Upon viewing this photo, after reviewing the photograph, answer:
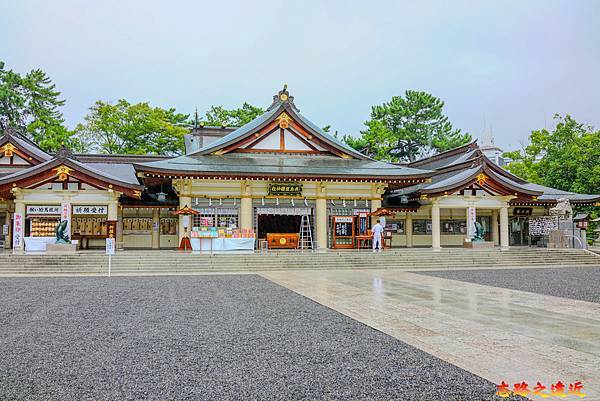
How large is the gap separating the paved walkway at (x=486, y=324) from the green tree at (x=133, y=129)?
2986cm

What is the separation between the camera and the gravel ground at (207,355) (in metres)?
→ 4.34

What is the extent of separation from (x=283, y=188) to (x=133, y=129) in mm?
21840

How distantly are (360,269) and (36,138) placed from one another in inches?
1296

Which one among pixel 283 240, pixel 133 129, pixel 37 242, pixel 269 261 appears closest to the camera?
pixel 269 261

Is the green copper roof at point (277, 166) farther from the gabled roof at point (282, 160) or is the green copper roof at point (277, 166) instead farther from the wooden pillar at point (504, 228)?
the wooden pillar at point (504, 228)

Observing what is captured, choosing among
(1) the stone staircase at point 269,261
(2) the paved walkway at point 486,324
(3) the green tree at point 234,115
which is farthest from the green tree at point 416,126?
(2) the paved walkway at point 486,324

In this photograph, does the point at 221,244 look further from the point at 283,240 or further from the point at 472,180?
the point at 472,180

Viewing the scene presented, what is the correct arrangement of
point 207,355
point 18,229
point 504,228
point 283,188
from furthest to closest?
1. point 504,228
2. point 283,188
3. point 18,229
4. point 207,355

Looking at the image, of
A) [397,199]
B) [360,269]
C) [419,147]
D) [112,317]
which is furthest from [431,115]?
[112,317]

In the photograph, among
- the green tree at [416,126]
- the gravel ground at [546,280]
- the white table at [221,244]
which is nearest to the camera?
the gravel ground at [546,280]

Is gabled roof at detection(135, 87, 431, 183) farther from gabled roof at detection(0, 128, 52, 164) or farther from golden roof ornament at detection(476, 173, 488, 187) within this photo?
gabled roof at detection(0, 128, 52, 164)

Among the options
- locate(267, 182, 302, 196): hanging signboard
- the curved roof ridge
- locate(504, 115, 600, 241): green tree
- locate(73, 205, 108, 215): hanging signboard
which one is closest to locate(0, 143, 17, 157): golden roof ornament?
locate(73, 205, 108, 215): hanging signboard

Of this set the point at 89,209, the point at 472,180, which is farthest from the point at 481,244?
the point at 89,209

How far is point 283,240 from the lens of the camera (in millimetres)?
23219
